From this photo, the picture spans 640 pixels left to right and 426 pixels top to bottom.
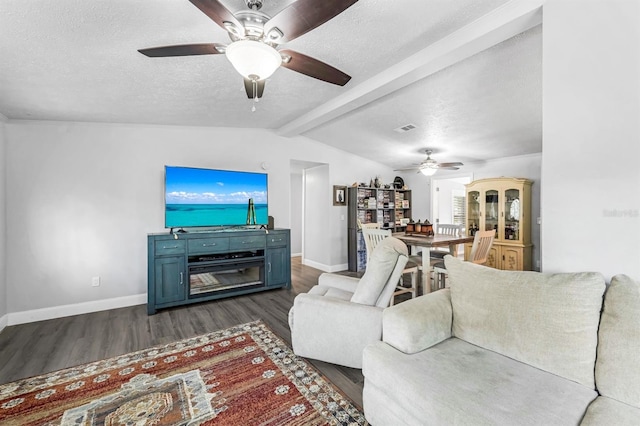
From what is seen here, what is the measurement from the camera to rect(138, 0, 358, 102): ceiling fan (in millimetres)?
1341

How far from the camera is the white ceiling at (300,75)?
5.80 ft

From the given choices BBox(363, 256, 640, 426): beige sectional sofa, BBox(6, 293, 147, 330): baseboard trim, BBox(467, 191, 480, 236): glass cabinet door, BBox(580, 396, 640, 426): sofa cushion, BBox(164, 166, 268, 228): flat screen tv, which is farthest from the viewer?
BBox(467, 191, 480, 236): glass cabinet door

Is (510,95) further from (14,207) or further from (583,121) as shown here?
(14,207)

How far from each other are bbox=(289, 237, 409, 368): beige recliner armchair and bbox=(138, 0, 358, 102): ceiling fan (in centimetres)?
152

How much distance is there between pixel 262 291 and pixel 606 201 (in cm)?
384

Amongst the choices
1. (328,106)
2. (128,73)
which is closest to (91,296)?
(128,73)

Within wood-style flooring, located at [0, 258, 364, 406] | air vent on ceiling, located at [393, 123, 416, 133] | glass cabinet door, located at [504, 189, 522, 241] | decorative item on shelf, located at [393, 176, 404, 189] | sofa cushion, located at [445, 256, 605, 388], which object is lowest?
wood-style flooring, located at [0, 258, 364, 406]

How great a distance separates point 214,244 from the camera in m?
3.80

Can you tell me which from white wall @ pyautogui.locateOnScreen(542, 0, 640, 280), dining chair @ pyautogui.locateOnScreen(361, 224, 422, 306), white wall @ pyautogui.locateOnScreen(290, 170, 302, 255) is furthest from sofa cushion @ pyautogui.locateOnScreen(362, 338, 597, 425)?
white wall @ pyautogui.locateOnScreen(290, 170, 302, 255)

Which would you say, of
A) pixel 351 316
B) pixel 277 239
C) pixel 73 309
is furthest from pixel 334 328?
pixel 73 309

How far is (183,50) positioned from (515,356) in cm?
260

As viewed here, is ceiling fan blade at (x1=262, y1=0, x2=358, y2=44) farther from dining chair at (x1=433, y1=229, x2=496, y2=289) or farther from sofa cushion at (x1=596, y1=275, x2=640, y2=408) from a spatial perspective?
dining chair at (x1=433, y1=229, x2=496, y2=289)

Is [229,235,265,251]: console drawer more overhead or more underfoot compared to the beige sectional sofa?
more overhead

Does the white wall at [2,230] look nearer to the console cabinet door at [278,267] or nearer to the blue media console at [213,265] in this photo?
the blue media console at [213,265]
